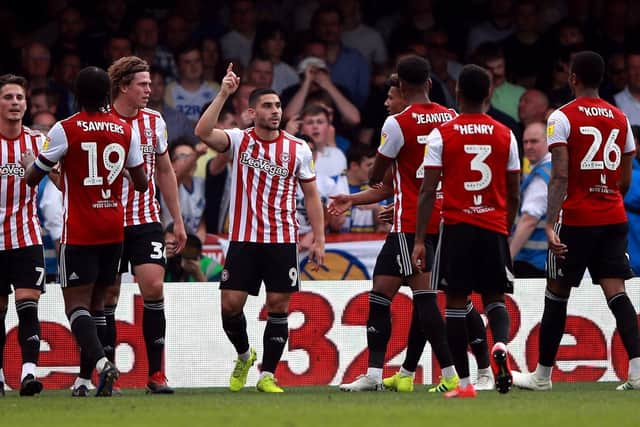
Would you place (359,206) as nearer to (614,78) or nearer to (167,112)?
(167,112)

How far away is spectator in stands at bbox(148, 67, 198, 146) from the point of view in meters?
15.4

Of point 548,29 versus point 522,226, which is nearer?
point 522,226

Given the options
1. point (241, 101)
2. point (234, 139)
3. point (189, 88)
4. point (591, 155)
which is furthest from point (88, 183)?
point (189, 88)

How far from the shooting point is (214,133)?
10367 millimetres

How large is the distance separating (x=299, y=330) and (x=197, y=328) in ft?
2.85

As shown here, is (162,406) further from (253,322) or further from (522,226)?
(522,226)

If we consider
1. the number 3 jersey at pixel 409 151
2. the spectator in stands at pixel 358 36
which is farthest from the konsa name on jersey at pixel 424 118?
the spectator in stands at pixel 358 36

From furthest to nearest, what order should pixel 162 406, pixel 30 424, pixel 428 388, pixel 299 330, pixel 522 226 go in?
1. pixel 522 226
2. pixel 299 330
3. pixel 428 388
4. pixel 162 406
5. pixel 30 424

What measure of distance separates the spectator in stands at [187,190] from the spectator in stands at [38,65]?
7.16 ft

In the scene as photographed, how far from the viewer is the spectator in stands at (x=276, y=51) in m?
16.2

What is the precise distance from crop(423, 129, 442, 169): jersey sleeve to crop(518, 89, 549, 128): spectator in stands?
21.9ft

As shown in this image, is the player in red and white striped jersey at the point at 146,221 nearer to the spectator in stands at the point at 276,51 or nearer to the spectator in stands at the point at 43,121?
the spectator in stands at the point at 43,121

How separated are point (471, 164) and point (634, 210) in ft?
13.8

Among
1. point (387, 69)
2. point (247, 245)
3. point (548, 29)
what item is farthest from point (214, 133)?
point (548, 29)
